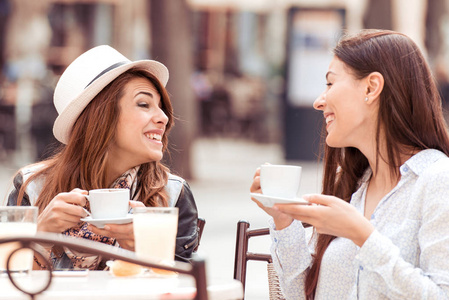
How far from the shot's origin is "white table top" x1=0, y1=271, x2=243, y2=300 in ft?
6.11

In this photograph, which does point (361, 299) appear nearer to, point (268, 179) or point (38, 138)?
point (268, 179)

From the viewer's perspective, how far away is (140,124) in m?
2.98

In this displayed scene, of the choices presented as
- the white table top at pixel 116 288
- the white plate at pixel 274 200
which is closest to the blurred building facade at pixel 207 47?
the white plate at pixel 274 200

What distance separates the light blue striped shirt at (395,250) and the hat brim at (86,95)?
0.80 meters

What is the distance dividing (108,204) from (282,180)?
0.50 m

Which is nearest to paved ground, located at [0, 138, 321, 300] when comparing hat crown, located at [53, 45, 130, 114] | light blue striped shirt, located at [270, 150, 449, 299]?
light blue striped shirt, located at [270, 150, 449, 299]

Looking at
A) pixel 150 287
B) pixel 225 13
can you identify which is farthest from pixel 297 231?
pixel 225 13

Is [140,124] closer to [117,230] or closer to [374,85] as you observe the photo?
[117,230]

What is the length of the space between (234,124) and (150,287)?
57.0ft

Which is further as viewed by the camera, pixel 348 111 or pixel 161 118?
pixel 161 118

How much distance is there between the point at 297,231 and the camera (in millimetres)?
2652

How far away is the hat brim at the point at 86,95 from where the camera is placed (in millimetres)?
2973

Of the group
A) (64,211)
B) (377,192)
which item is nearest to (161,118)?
(64,211)

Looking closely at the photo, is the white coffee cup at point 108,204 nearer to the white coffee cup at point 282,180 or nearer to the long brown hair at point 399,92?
the white coffee cup at point 282,180
